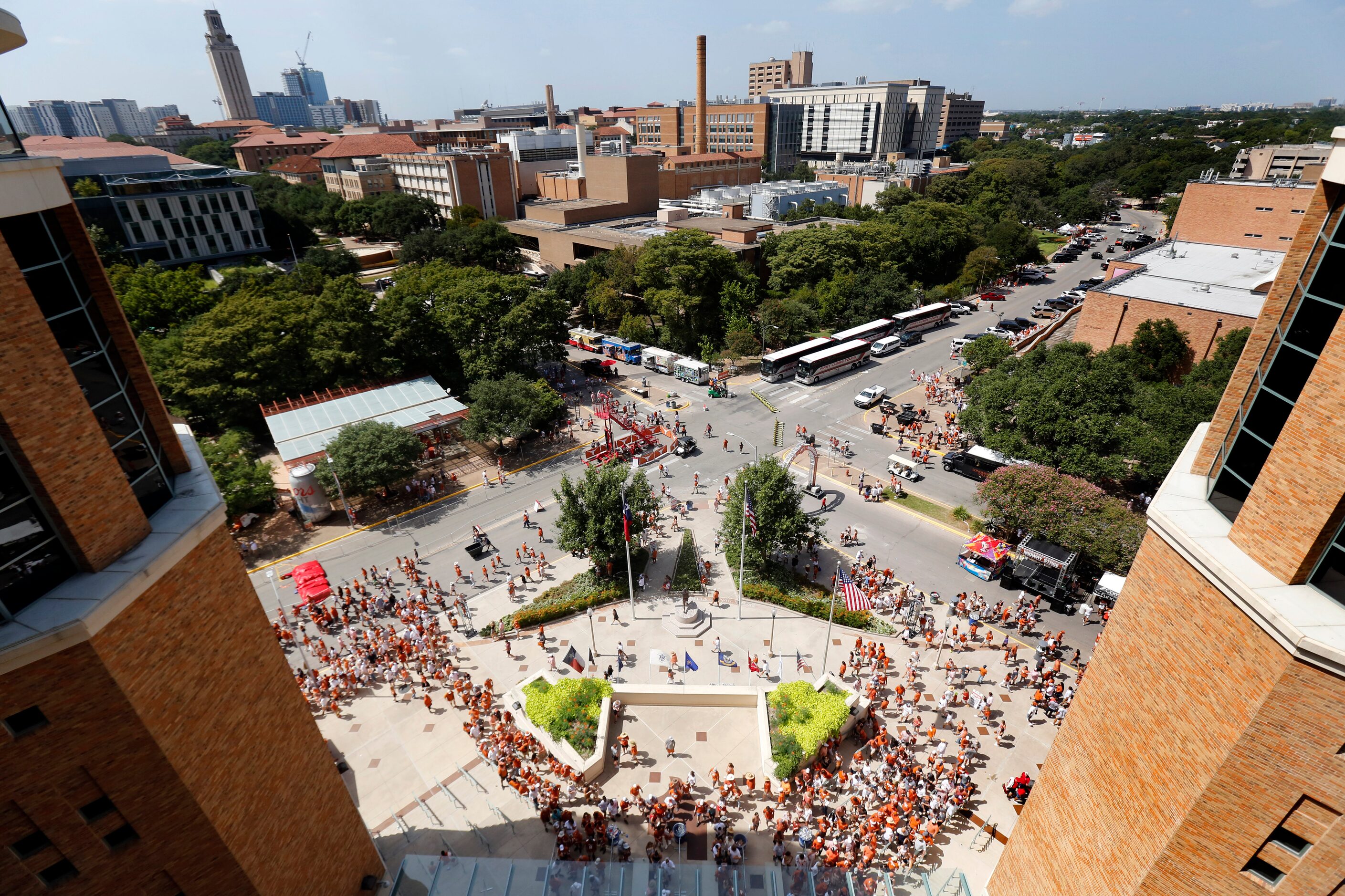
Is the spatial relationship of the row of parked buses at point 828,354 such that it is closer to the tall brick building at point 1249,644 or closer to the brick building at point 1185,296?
the brick building at point 1185,296

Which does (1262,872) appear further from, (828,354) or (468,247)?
(468,247)

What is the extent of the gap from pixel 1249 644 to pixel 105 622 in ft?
52.3

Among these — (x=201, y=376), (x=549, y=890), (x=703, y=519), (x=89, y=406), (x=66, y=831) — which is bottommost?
(x=703, y=519)

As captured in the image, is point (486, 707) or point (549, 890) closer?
point (549, 890)

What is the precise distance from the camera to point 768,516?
2669cm

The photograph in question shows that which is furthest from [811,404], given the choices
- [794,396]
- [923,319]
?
[923,319]

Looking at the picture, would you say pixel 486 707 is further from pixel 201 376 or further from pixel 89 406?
pixel 201 376

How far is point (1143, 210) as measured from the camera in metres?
120

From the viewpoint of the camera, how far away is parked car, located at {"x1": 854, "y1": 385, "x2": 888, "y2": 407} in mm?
46062

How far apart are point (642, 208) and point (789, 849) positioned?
3350 inches

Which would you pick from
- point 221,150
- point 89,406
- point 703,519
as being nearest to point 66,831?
point 89,406

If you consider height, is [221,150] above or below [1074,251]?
above

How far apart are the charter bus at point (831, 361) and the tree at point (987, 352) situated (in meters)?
9.32

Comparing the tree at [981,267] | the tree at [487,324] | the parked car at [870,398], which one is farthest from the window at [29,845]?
the tree at [981,267]
